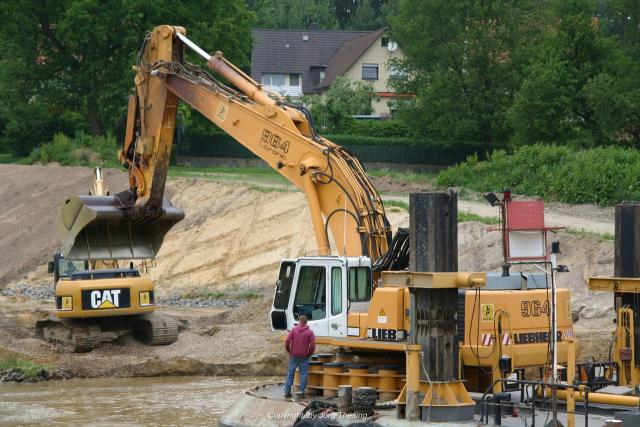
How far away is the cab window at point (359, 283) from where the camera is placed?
16938 mm

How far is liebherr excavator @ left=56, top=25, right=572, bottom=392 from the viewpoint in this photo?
15977 millimetres

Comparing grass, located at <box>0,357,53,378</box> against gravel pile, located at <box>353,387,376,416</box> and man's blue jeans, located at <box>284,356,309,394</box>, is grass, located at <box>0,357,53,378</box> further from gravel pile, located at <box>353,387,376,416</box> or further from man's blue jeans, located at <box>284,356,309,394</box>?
gravel pile, located at <box>353,387,376,416</box>

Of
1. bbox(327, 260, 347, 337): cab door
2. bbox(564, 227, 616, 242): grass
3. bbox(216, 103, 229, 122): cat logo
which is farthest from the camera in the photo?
bbox(564, 227, 616, 242): grass

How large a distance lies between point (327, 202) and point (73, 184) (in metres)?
29.4

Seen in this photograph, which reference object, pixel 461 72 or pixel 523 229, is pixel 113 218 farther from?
pixel 461 72

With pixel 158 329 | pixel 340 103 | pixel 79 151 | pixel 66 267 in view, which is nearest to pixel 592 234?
pixel 158 329

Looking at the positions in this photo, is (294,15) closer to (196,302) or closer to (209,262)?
(209,262)

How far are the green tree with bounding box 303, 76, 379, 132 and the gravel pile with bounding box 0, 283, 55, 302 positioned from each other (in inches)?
1055

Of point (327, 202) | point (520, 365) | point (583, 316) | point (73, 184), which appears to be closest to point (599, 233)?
point (583, 316)

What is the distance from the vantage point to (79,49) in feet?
180

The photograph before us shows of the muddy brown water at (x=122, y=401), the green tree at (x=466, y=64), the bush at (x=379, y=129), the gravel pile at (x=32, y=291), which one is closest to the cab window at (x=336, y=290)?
the muddy brown water at (x=122, y=401)

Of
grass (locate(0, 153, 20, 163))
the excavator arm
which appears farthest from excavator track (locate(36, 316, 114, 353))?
grass (locate(0, 153, 20, 163))

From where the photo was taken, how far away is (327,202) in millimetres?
19750

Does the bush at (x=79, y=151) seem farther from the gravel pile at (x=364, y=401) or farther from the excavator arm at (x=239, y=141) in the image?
the gravel pile at (x=364, y=401)
